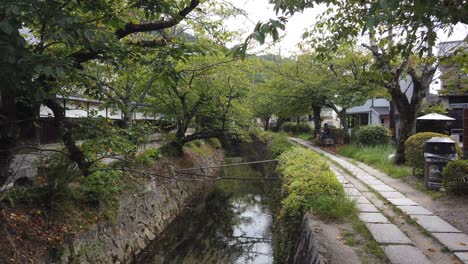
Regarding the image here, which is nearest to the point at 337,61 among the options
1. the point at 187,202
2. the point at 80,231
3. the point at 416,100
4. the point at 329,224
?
the point at 416,100

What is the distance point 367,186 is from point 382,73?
5.68 meters

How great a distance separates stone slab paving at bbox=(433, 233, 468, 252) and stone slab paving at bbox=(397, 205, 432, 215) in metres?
1.28

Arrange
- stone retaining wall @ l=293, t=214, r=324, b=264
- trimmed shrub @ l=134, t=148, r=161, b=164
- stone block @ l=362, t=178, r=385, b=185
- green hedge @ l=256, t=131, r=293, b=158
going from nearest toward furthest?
stone retaining wall @ l=293, t=214, r=324, b=264 < stone block @ l=362, t=178, r=385, b=185 < trimmed shrub @ l=134, t=148, r=161, b=164 < green hedge @ l=256, t=131, r=293, b=158

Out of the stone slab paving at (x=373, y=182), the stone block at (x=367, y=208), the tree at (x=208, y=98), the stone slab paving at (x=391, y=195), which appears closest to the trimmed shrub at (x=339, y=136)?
the tree at (x=208, y=98)

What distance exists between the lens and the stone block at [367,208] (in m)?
6.97

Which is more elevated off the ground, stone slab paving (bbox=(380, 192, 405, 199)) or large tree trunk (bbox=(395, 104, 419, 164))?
large tree trunk (bbox=(395, 104, 419, 164))

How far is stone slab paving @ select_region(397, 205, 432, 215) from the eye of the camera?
272 inches

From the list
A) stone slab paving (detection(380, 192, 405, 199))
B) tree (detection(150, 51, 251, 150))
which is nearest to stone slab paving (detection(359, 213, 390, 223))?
stone slab paving (detection(380, 192, 405, 199))

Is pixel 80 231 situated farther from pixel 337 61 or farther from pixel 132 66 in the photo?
pixel 337 61

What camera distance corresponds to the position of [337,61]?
20406 mm

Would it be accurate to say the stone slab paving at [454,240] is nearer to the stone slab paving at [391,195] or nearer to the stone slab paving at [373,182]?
the stone slab paving at [391,195]

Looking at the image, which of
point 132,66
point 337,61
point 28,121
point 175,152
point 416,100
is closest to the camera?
point 132,66

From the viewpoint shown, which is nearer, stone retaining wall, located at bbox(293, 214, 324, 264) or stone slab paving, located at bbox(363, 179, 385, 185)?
stone retaining wall, located at bbox(293, 214, 324, 264)

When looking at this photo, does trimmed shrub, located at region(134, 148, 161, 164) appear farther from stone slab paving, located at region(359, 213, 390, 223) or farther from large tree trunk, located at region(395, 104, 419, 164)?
large tree trunk, located at region(395, 104, 419, 164)
